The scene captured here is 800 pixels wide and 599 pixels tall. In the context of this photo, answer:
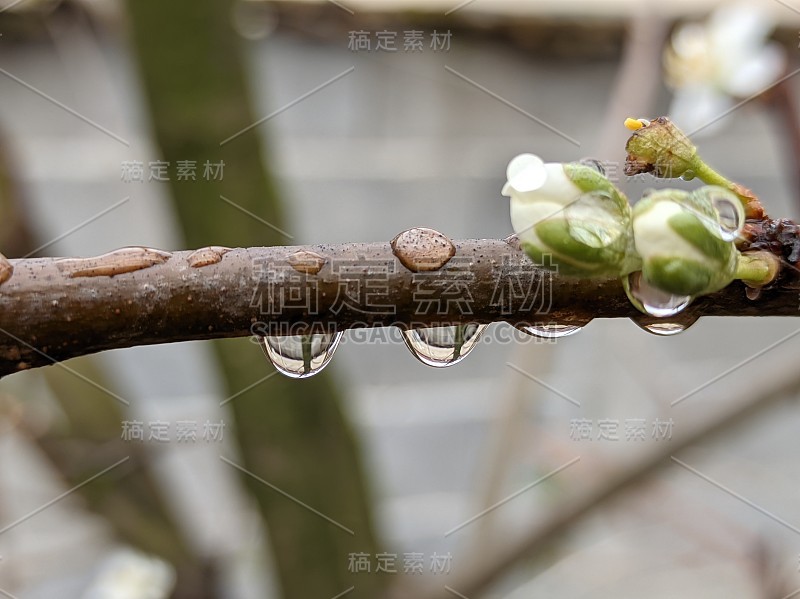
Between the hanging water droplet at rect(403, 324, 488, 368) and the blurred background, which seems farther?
the blurred background

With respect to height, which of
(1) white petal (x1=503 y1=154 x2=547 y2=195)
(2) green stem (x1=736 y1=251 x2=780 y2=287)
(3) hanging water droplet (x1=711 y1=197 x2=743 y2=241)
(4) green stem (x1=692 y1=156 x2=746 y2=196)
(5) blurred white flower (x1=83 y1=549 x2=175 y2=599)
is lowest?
(5) blurred white flower (x1=83 y1=549 x2=175 y2=599)

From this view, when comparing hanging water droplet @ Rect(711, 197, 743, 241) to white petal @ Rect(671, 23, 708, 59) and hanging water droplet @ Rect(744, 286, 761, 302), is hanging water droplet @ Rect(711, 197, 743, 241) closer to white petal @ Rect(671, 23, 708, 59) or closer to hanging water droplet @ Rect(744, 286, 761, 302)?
hanging water droplet @ Rect(744, 286, 761, 302)

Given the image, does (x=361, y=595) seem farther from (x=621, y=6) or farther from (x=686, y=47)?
(x=621, y=6)

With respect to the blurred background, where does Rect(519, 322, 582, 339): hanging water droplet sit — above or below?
above

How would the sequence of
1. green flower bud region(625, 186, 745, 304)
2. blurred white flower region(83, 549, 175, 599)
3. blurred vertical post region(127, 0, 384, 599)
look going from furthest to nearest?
blurred white flower region(83, 549, 175, 599)
blurred vertical post region(127, 0, 384, 599)
green flower bud region(625, 186, 745, 304)

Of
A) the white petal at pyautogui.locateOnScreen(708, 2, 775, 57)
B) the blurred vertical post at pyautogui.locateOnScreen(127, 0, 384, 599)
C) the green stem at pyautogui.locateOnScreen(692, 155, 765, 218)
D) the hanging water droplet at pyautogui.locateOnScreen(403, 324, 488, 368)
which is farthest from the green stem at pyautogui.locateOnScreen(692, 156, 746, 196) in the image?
the white petal at pyautogui.locateOnScreen(708, 2, 775, 57)

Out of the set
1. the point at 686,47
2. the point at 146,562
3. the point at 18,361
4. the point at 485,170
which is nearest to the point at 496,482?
the point at 146,562
